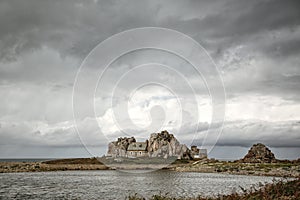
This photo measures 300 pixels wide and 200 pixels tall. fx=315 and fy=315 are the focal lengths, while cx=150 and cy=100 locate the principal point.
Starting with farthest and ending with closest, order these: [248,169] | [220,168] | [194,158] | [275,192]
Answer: [194,158], [220,168], [248,169], [275,192]

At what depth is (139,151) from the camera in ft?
602

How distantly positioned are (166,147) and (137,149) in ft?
57.2

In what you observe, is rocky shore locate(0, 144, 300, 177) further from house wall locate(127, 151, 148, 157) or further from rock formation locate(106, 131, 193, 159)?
house wall locate(127, 151, 148, 157)

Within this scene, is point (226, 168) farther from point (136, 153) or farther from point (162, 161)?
point (136, 153)

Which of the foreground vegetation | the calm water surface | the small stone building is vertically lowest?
the calm water surface

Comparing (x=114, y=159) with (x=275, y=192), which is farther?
(x=114, y=159)

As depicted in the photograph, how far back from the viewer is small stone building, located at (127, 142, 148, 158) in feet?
592

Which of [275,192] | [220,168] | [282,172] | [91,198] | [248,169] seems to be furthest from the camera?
[220,168]

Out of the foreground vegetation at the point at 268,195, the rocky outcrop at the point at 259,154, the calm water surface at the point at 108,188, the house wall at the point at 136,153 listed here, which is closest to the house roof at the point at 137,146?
the house wall at the point at 136,153

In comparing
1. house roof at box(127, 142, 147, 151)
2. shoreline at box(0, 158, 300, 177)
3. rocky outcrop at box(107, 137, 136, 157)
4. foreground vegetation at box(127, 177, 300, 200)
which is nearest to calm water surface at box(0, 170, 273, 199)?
foreground vegetation at box(127, 177, 300, 200)

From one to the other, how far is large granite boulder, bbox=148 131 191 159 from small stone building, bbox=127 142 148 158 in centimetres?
299

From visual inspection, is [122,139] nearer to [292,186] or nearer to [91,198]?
[91,198]

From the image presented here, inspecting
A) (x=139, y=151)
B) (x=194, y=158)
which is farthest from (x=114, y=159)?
(x=194, y=158)

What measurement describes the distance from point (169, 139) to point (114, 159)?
38.6m
